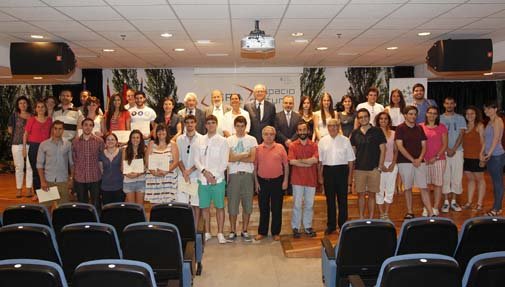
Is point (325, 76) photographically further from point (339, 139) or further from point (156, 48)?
point (339, 139)

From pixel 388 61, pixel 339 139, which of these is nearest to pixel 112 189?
pixel 339 139

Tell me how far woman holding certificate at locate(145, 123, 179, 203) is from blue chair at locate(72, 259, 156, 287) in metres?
3.57

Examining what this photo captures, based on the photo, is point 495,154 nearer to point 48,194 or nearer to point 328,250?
point 328,250

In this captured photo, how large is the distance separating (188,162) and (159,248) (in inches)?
98.9

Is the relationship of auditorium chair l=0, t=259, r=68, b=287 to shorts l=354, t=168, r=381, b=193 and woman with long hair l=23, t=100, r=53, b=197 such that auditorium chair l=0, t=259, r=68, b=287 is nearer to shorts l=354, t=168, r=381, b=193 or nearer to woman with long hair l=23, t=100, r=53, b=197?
shorts l=354, t=168, r=381, b=193

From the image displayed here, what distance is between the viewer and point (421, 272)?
8.60ft

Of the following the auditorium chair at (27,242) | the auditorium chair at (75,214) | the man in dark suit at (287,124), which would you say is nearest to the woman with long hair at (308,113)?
the man in dark suit at (287,124)

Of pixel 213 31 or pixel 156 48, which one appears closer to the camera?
pixel 213 31

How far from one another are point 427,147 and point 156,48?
5130 mm

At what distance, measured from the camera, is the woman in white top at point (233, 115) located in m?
7.01

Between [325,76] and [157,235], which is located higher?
[325,76]

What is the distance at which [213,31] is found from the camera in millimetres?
6707

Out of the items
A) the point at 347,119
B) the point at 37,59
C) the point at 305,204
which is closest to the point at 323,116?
the point at 347,119

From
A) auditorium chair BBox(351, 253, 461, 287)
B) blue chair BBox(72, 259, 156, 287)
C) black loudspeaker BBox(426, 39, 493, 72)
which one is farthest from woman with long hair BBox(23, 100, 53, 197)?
black loudspeaker BBox(426, 39, 493, 72)
